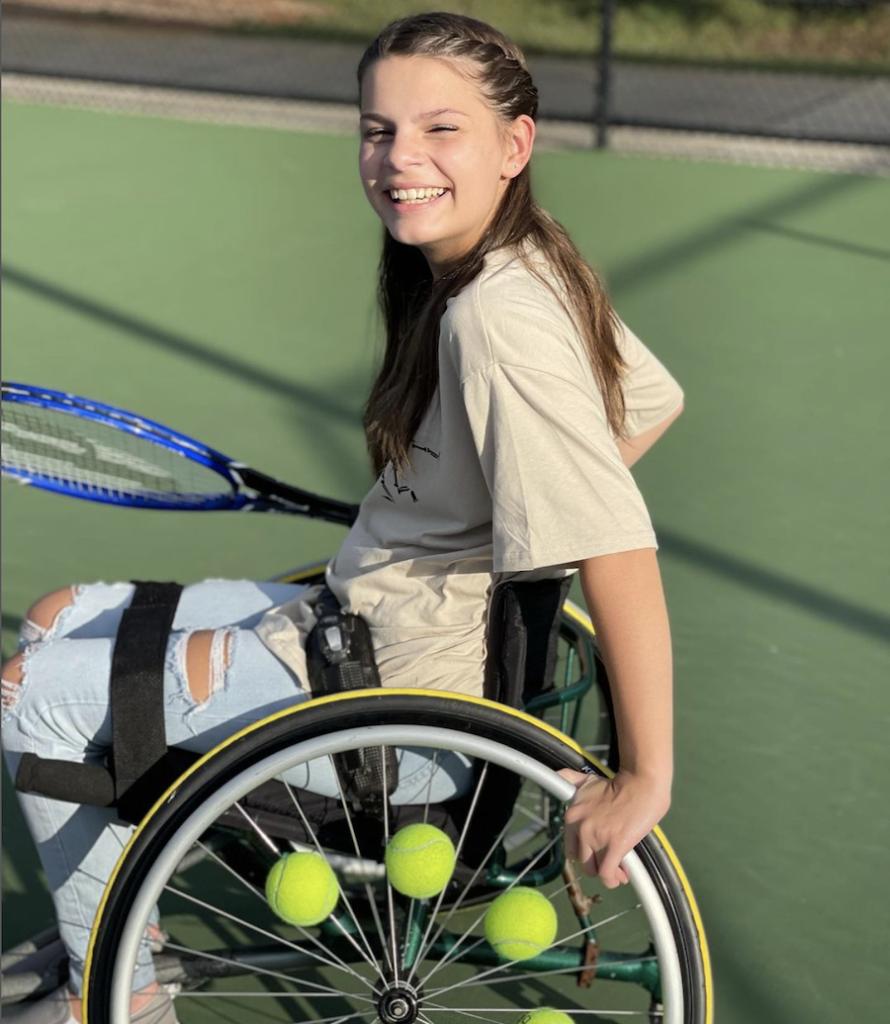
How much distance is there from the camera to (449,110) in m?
1.51

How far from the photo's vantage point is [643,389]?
178 centimetres

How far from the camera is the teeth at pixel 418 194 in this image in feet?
5.03

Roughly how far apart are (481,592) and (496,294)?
13.4 inches

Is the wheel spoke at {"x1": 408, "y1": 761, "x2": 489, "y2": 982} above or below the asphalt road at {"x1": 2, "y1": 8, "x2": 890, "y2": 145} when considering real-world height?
below

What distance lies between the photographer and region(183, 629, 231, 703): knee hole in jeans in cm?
161

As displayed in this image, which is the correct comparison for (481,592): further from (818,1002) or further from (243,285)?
(243,285)

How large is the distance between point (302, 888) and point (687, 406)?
7.49ft

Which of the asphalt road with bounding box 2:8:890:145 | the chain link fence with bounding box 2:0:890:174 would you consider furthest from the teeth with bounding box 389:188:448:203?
the asphalt road with bounding box 2:8:890:145

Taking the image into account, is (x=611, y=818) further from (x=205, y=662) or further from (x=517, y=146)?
(x=517, y=146)

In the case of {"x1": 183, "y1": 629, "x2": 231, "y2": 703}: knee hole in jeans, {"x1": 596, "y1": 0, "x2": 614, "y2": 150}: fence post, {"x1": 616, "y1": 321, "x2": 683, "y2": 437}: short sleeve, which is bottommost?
{"x1": 183, "y1": 629, "x2": 231, "y2": 703}: knee hole in jeans

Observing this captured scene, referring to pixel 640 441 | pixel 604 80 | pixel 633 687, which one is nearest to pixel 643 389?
pixel 640 441

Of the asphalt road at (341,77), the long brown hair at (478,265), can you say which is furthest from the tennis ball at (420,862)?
the asphalt road at (341,77)

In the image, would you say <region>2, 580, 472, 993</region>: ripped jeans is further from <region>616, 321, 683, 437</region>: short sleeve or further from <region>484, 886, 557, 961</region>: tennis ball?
<region>616, 321, 683, 437</region>: short sleeve

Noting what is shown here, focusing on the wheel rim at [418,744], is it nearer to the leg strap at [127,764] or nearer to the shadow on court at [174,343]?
the leg strap at [127,764]
